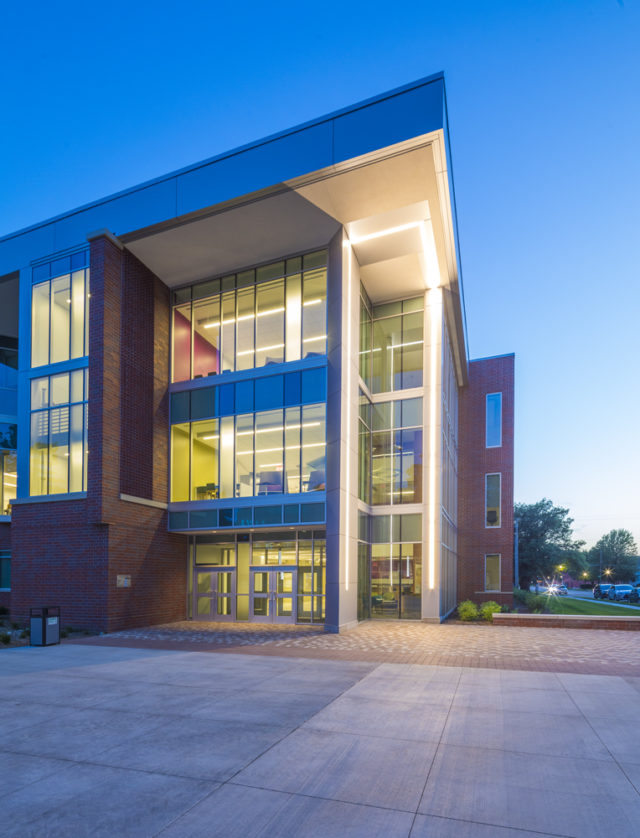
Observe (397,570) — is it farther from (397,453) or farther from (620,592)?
(620,592)

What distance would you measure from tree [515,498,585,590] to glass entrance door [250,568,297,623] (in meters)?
37.4

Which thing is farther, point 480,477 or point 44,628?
point 480,477

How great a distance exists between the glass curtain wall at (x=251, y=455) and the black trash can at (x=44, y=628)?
6.89 metres

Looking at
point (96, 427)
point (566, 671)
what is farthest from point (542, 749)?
point (96, 427)

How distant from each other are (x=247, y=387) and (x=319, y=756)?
51.9 ft

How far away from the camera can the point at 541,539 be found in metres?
56.0

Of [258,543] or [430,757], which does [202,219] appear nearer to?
[258,543]

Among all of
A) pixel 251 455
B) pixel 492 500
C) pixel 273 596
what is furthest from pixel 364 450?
pixel 492 500

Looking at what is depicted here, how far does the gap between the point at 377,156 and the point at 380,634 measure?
45.8 feet

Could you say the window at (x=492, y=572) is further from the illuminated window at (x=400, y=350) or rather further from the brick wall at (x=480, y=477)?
the illuminated window at (x=400, y=350)

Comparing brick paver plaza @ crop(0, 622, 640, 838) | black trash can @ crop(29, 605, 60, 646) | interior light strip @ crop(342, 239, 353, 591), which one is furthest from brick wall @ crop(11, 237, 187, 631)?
interior light strip @ crop(342, 239, 353, 591)

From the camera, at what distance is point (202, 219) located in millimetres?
18844

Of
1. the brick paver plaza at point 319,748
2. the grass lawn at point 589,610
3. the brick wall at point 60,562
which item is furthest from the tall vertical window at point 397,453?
the grass lawn at point 589,610

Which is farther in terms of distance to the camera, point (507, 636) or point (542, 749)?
point (507, 636)
